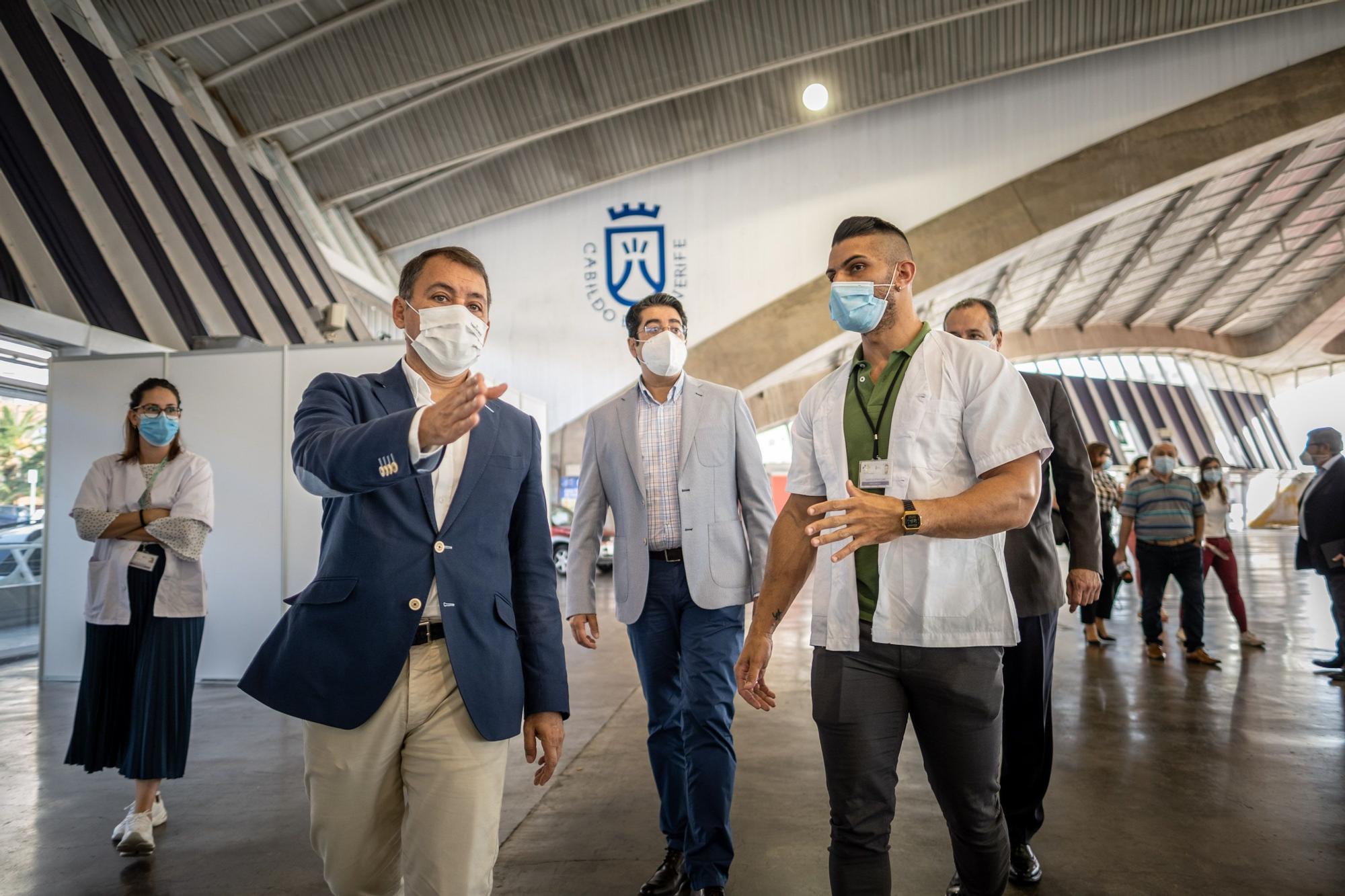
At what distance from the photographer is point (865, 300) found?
7.27 feet

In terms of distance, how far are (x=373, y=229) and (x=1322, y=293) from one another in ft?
103

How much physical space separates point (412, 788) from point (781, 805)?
7.60 feet

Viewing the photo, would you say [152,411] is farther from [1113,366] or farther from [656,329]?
[1113,366]

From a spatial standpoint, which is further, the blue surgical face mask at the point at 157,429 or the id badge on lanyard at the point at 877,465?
the blue surgical face mask at the point at 157,429

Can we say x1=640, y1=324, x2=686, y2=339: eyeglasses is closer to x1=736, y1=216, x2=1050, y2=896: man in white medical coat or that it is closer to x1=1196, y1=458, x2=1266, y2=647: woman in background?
x1=736, y1=216, x2=1050, y2=896: man in white medical coat

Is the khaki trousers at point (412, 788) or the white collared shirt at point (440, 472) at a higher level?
the white collared shirt at point (440, 472)

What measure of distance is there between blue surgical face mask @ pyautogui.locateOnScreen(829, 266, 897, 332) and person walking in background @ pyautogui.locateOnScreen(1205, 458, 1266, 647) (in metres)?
6.06

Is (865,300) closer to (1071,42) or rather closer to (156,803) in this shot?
(156,803)

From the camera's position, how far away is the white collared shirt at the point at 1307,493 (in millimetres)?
6336

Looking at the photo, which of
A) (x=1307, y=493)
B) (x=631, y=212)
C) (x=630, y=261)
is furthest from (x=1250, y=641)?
(x=631, y=212)

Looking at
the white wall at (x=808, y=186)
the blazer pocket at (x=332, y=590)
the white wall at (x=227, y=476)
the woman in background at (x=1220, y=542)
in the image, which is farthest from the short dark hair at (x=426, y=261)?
the white wall at (x=808, y=186)

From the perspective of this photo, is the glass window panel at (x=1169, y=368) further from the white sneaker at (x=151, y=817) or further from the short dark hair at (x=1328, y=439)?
the white sneaker at (x=151, y=817)

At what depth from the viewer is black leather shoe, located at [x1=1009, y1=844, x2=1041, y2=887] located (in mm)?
2852

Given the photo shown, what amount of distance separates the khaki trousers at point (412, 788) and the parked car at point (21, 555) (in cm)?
751
